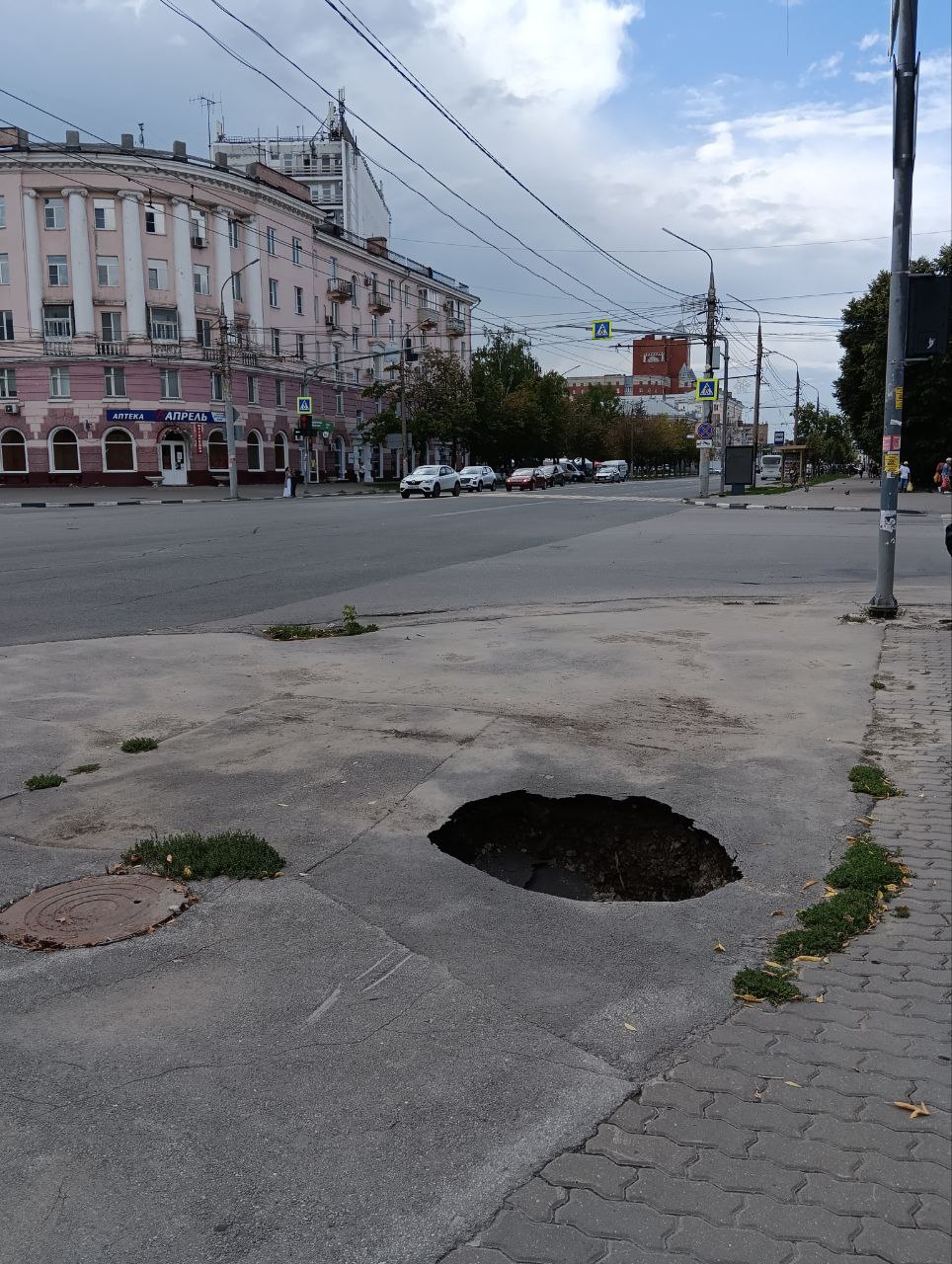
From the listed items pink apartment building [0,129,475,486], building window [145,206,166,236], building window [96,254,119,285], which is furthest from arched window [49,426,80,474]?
building window [145,206,166,236]

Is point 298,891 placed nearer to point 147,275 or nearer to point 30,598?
point 30,598

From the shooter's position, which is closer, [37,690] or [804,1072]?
[804,1072]

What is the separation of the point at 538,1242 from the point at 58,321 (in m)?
58.2

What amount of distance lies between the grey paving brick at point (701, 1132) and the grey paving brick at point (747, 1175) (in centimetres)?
4

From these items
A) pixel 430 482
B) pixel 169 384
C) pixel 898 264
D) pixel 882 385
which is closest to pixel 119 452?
pixel 169 384

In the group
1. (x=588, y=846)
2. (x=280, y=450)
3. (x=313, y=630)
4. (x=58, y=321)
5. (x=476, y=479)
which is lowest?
(x=588, y=846)

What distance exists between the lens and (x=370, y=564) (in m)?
16.5

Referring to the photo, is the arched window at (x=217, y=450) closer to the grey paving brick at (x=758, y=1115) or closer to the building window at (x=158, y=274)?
the building window at (x=158, y=274)

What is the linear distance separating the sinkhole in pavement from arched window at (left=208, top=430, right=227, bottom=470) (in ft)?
177

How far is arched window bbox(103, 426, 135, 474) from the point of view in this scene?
53.7 meters

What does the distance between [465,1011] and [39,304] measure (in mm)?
57579

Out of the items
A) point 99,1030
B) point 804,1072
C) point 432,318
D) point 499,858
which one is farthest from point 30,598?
point 432,318

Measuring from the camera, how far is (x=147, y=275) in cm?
5394

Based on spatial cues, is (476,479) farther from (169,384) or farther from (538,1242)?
(538,1242)
